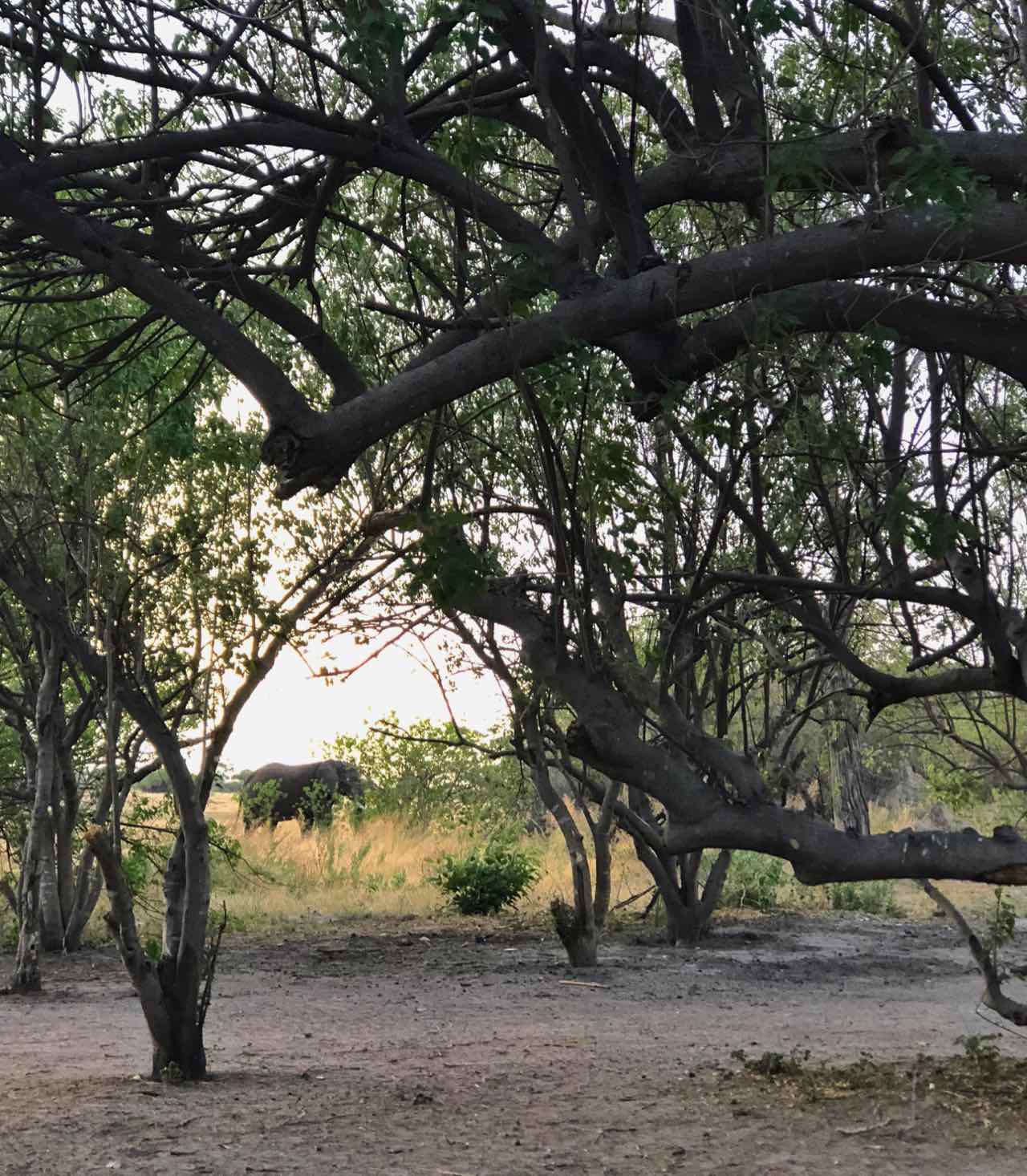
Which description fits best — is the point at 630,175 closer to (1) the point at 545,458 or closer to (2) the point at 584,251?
(2) the point at 584,251

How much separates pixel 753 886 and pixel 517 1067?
10696mm

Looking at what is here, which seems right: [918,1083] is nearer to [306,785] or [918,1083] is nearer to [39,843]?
[39,843]

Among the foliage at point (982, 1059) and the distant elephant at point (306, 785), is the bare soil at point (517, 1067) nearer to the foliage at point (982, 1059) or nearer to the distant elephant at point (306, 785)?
the foliage at point (982, 1059)

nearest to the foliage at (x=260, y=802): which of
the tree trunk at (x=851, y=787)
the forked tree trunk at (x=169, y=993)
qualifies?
the tree trunk at (x=851, y=787)

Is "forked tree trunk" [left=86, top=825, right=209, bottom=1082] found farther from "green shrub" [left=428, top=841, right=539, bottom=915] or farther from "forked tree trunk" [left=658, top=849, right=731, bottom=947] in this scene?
"green shrub" [left=428, top=841, right=539, bottom=915]

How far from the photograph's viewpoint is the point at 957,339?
4.38m

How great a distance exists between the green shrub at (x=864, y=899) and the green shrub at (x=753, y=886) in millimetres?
778

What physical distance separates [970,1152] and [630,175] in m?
3.74

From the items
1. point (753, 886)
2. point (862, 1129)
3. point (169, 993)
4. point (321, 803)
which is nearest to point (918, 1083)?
point (862, 1129)

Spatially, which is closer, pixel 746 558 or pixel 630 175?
pixel 630 175

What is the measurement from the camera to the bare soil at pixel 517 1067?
4.99m

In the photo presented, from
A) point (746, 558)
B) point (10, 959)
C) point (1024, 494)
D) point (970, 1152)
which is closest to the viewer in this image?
point (970, 1152)

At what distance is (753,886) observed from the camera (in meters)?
17.3

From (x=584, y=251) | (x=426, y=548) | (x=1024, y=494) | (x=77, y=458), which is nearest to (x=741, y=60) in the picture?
(x=584, y=251)
